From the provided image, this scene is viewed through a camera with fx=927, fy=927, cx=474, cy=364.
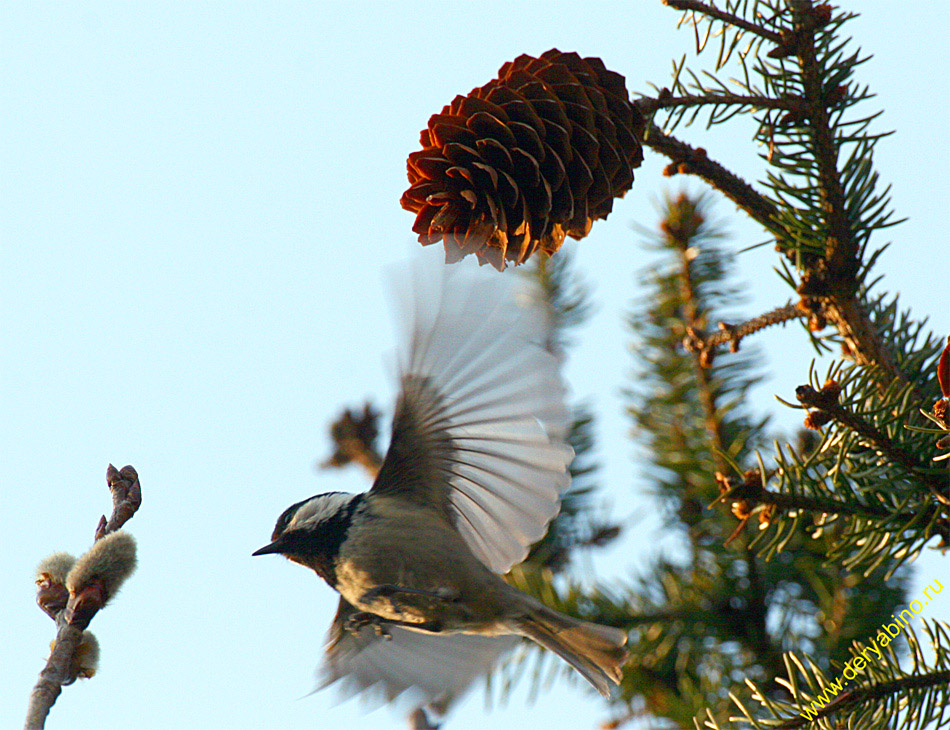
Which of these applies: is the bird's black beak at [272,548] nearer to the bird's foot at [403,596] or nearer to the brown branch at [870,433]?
the bird's foot at [403,596]

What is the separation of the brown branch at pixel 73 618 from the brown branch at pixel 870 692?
0.85 meters

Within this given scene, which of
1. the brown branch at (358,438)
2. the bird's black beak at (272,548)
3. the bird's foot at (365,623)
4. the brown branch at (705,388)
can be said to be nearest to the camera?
the bird's black beak at (272,548)

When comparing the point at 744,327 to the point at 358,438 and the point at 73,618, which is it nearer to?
the point at 73,618

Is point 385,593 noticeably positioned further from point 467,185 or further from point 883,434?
point 883,434

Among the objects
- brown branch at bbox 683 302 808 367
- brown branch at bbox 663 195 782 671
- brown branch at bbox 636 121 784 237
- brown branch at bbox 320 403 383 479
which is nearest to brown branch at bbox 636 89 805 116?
brown branch at bbox 636 121 784 237

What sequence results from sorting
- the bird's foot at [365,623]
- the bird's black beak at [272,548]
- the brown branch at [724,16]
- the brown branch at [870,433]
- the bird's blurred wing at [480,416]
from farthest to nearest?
the bird's foot at [365,623] < the bird's black beak at [272,548] < the bird's blurred wing at [480,416] < the brown branch at [724,16] < the brown branch at [870,433]

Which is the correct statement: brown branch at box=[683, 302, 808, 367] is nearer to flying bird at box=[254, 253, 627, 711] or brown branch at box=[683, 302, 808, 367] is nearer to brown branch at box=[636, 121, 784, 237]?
brown branch at box=[636, 121, 784, 237]

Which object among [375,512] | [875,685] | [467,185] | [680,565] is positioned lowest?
[875,685]

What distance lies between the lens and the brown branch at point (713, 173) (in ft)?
4.43

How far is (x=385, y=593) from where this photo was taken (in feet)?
5.29

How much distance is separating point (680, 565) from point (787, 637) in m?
0.29

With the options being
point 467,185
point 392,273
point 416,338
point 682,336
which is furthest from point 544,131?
point 682,336

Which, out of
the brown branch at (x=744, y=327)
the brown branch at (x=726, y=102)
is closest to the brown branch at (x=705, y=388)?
the brown branch at (x=744, y=327)

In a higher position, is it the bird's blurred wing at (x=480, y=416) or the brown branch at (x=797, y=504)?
the bird's blurred wing at (x=480, y=416)
